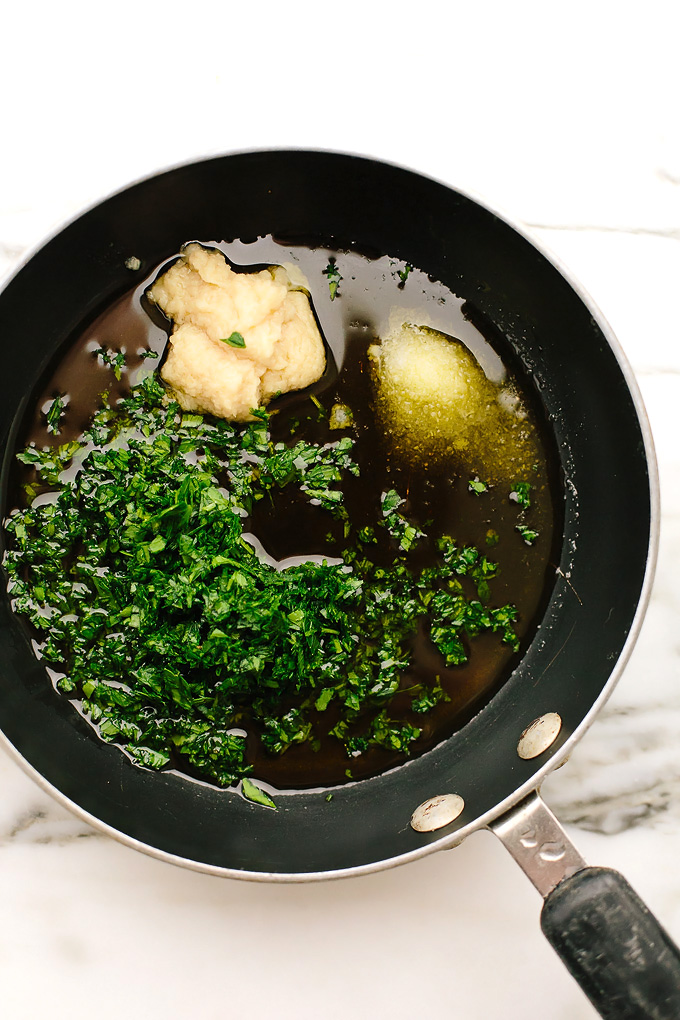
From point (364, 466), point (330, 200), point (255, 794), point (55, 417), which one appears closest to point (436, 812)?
point (255, 794)

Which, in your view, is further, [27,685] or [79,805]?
[27,685]

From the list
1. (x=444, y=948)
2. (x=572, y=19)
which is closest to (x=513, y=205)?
(x=572, y=19)

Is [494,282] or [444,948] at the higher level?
[494,282]

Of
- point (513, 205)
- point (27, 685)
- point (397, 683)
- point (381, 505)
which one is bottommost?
point (27, 685)

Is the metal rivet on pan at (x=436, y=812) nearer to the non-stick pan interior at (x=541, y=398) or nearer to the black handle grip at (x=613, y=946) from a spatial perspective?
the non-stick pan interior at (x=541, y=398)

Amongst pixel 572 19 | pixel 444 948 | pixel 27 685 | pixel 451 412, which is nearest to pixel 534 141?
pixel 572 19

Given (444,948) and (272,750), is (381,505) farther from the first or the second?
(444,948)

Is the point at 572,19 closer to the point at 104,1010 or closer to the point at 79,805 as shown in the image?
the point at 79,805
